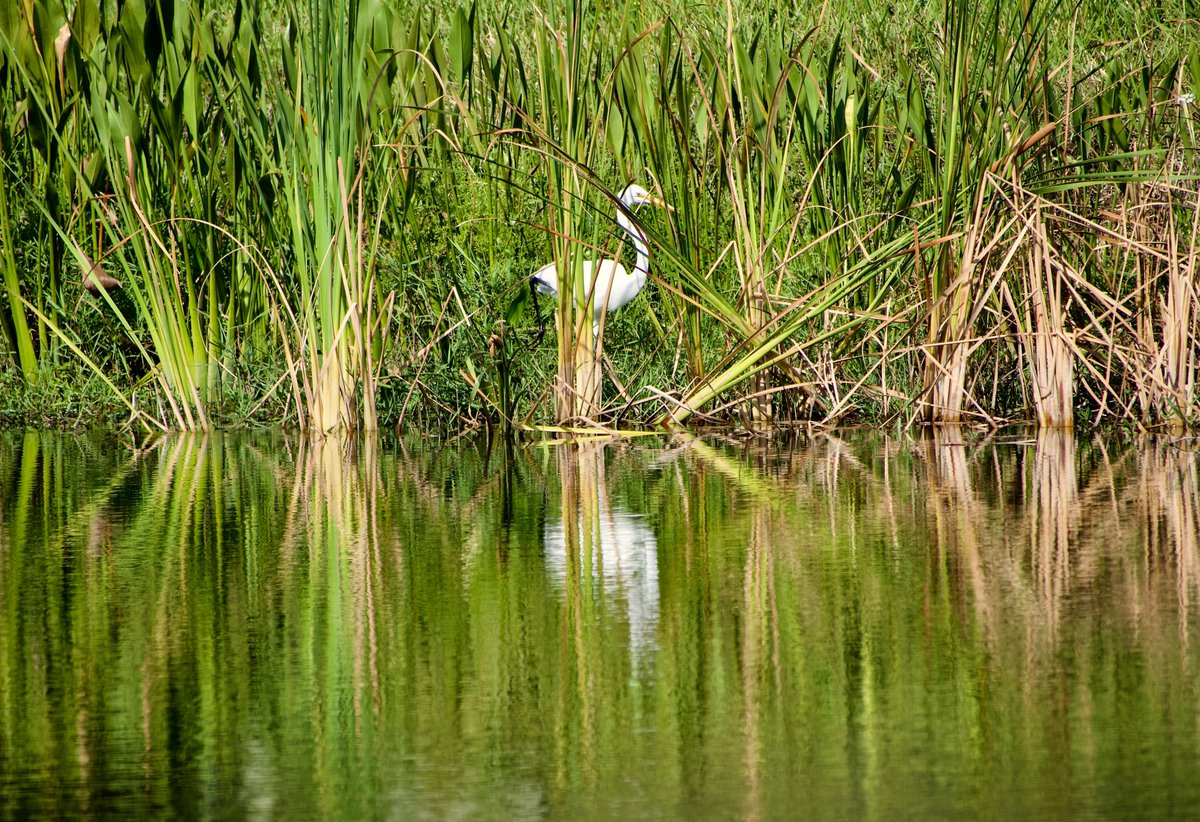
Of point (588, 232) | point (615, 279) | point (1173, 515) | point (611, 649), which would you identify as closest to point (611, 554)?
point (611, 649)

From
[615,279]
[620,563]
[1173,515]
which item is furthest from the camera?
[615,279]

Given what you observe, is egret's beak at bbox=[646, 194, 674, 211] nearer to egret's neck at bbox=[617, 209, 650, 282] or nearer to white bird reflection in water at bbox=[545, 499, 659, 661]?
egret's neck at bbox=[617, 209, 650, 282]

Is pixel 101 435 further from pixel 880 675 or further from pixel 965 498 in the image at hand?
pixel 880 675

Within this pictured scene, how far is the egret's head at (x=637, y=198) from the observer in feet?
15.6

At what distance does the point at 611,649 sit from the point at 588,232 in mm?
3540

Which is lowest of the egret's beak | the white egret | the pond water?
the pond water

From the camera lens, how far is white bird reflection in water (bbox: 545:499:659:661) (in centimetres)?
223

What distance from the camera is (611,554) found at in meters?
2.72

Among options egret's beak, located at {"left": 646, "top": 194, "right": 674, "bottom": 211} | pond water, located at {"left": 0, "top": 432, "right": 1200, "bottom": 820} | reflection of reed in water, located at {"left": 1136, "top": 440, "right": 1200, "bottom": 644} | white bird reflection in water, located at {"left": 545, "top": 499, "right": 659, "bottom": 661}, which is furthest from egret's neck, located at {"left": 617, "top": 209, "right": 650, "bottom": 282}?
reflection of reed in water, located at {"left": 1136, "top": 440, "right": 1200, "bottom": 644}

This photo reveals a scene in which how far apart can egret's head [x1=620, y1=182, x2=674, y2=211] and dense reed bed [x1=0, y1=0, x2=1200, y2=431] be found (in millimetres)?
70

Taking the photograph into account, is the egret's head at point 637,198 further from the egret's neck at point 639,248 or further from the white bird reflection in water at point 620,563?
the white bird reflection in water at point 620,563

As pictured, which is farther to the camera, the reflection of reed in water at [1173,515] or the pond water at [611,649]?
the reflection of reed in water at [1173,515]

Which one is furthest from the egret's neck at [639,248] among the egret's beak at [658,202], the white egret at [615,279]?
the egret's beak at [658,202]

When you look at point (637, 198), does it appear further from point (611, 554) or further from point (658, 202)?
point (611, 554)
